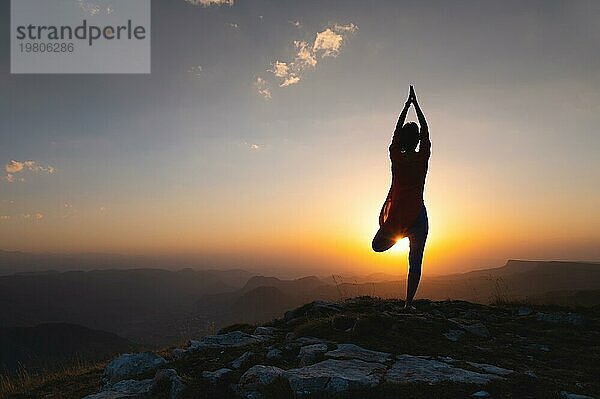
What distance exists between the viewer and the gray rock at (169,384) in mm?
4633

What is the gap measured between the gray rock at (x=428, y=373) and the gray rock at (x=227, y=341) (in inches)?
115

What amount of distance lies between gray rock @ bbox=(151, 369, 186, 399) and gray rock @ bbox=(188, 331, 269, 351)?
1.66 meters

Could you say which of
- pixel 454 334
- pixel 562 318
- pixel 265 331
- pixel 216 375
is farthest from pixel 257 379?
pixel 562 318

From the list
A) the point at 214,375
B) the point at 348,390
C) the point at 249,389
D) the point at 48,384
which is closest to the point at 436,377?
the point at 348,390

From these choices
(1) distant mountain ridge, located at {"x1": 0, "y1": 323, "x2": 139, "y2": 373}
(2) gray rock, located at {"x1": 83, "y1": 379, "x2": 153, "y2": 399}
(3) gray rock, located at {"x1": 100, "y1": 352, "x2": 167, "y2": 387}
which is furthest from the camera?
(1) distant mountain ridge, located at {"x1": 0, "y1": 323, "x2": 139, "y2": 373}

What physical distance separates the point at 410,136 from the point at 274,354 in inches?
177

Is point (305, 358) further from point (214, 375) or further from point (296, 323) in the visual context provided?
point (296, 323)

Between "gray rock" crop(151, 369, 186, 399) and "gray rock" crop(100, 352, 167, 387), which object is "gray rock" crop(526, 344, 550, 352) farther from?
"gray rock" crop(100, 352, 167, 387)

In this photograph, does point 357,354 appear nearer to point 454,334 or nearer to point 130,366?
point 454,334

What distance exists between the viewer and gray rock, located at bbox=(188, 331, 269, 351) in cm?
679

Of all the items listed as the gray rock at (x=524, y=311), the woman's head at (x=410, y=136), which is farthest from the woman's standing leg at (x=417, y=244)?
the gray rock at (x=524, y=311)

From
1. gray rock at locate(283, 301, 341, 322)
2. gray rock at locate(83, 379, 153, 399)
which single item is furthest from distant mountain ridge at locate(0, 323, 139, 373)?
gray rock at locate(83, 379, 153, 399)

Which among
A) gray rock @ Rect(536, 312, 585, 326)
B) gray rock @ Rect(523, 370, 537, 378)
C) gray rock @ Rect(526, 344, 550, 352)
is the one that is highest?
gray rock @ Rect(523, 370, 537, 378)

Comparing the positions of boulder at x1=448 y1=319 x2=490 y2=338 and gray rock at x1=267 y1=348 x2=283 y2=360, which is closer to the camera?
gray rock at x1=267 y1=348 x2=283 y2=360
